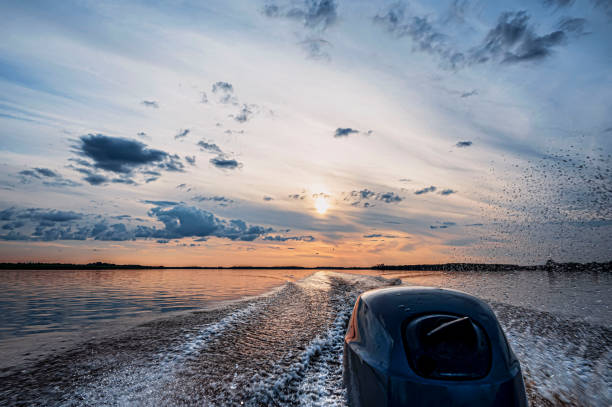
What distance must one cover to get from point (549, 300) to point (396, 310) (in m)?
9.26

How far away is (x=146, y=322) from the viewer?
657cm

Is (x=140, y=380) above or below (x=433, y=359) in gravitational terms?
below

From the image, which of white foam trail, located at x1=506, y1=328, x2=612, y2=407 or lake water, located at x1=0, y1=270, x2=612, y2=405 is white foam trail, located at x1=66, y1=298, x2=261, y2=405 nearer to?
lake water, located at x1=0, y1=270, x2=612, y2=405

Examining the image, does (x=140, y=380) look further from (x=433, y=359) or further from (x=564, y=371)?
(x=564, y=371)

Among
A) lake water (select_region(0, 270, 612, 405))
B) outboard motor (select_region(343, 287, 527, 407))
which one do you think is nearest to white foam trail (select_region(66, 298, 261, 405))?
lake water (select_region(0, 270, 612, 405))

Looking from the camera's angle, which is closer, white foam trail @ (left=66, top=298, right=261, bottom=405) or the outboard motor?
the outboard motor

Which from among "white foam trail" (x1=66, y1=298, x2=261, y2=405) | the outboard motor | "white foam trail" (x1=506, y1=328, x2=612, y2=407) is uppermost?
the outboard motor

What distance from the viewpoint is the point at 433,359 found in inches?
68.8

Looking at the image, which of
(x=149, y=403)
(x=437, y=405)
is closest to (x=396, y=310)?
(x=437, y=405)

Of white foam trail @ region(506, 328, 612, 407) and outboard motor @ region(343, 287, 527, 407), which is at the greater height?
outboard motor @ region(343, 287, 527, 407)

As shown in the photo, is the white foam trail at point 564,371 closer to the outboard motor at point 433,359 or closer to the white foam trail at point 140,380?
the outboard motor at point 433,359

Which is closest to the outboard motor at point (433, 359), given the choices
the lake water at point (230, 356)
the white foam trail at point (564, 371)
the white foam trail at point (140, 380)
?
the lake water at point (230, 356)

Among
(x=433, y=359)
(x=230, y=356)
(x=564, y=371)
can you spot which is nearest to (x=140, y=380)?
(x=230, y=356)

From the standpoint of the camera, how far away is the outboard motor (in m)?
1.64
